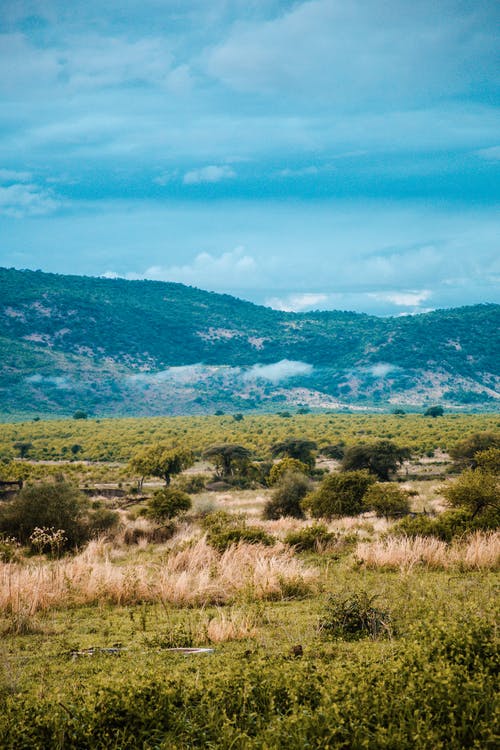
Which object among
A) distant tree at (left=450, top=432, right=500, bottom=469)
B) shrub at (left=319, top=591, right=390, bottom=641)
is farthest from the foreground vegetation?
distant tree at (left=450, top=432, right=500, bottom=469)

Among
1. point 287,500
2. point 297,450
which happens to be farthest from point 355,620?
point 297,450

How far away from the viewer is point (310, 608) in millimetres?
9648

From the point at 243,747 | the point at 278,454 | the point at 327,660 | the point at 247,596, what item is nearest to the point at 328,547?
the point at 247,596

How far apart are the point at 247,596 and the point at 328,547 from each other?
5.35 m

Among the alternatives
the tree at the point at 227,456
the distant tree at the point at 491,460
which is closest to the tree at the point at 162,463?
the tree at the point at 227,456

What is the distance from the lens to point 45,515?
19156 mm

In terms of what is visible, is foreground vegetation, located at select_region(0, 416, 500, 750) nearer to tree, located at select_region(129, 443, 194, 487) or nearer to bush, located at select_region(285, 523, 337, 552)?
bush, located at select_region(285, 523, 337, 552)

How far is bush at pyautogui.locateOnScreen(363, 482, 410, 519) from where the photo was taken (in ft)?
80.2

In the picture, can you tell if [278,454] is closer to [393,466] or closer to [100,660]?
[393,466]

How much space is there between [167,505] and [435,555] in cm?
1500

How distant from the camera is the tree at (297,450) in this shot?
201ft

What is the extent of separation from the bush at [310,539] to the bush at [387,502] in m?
8.82

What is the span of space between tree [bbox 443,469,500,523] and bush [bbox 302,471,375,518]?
8737mm

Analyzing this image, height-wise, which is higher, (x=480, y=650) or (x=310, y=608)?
(x=480, y=650)
